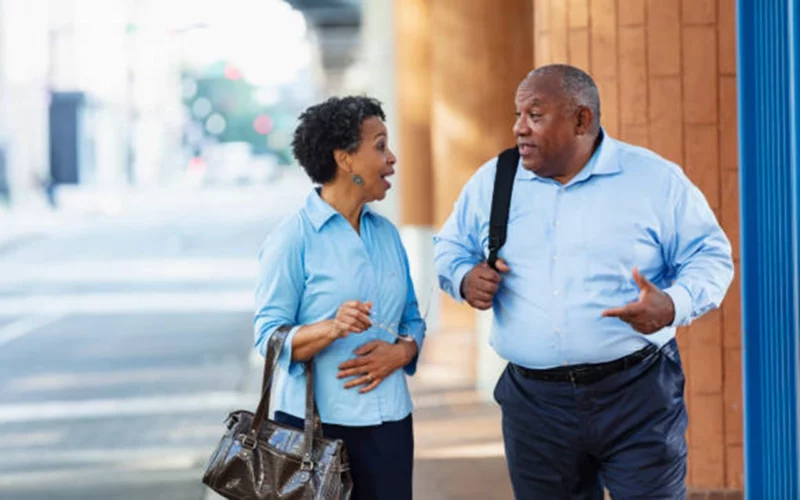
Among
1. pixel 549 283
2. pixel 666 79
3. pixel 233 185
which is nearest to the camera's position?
pixel 549 283

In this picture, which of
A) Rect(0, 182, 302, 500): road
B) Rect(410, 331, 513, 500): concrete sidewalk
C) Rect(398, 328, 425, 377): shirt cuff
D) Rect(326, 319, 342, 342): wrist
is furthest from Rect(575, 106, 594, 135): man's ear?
Rect(0, 182, 302, 500): road

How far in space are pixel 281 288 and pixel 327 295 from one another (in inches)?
5.7

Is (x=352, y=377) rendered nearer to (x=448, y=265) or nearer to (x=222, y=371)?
(x=448, y=265)

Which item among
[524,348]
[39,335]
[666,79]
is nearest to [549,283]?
[524,348]

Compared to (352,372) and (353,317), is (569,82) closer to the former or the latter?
(353,317)

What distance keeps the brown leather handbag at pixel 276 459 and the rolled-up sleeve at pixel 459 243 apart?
1.73 ft

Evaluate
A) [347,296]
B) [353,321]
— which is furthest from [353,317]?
[347,296]

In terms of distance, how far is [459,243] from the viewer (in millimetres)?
4430

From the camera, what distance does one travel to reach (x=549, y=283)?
417 centimetres

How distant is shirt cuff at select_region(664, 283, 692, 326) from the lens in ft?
12.7

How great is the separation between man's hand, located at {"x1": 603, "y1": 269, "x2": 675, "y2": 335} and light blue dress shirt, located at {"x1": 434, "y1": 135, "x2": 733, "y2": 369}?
9.6 inches

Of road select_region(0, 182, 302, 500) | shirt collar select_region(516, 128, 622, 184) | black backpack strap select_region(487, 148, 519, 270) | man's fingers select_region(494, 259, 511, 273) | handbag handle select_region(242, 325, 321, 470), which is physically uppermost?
shirt collar select_region(516, 128, 622, 184)

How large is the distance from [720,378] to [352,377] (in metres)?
2.99

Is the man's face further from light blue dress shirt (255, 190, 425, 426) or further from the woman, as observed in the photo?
light blue dress shirt (255, 190, 425, 426)
